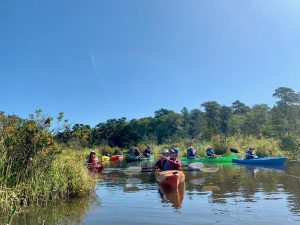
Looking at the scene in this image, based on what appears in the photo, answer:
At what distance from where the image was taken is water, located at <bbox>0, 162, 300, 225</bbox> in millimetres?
9203

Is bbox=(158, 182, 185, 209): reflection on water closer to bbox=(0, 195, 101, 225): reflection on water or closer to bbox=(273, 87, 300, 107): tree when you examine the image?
bbox=(0, 195, 101, 225): reflection on water

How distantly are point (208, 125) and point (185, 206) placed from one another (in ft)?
190

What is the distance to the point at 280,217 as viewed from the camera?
920 centimetres

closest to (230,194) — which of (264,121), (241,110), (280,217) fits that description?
(280,217)

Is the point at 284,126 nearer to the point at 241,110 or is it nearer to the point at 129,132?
the point at 129,132

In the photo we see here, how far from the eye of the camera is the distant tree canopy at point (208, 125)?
5275 centimetres

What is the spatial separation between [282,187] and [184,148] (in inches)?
960

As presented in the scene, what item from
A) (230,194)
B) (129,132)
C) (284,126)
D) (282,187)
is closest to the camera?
(230,194)

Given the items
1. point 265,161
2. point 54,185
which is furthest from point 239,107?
point 54,185

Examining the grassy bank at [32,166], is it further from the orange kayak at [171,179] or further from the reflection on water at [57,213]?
the orange kayak at [171,179]

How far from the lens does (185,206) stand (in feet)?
35.9

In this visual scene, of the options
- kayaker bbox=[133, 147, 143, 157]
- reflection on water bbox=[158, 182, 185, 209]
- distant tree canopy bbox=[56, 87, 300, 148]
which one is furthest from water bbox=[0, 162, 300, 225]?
distant tree canopy bbox=[56, 87, 300, 148]

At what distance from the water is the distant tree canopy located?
3360 centimetres

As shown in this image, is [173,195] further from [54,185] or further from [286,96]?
[286,96]
